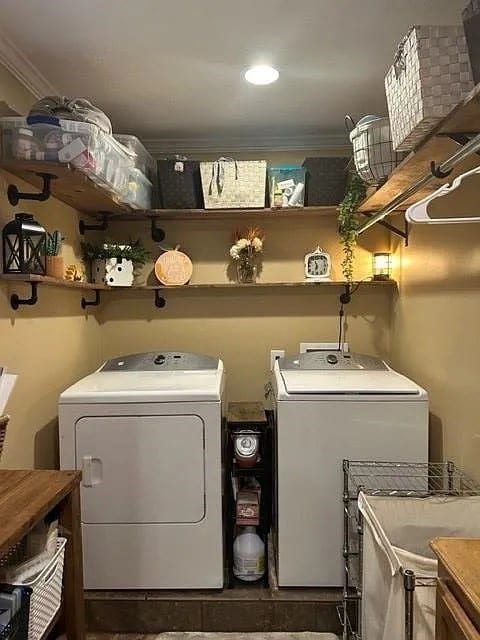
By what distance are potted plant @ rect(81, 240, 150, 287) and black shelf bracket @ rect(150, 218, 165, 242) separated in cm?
21

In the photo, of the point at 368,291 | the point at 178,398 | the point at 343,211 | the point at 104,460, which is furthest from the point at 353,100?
the point at 104,460

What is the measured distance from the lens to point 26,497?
1.48 meters

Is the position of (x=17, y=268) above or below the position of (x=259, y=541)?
above

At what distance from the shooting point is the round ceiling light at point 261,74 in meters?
2.25

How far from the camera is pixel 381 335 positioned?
129 inches

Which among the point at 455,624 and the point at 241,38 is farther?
the point at 241,38

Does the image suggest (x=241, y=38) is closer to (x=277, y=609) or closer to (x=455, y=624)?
(x=455, y=624)

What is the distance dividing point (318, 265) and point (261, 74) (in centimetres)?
117

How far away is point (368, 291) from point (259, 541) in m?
1.59

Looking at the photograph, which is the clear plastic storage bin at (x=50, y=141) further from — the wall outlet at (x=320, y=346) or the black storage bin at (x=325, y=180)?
the wall outlet at (x=320, y=346)

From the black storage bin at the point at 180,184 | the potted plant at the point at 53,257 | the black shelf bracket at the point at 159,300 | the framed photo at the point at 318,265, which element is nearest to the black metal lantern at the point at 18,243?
the potted plant at the point at 53,257

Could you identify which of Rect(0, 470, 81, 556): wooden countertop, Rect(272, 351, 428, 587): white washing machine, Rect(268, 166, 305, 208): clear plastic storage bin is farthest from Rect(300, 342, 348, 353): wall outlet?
Rect(0, 470, 81, 556): wooden countertop

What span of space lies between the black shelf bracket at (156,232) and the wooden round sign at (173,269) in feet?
0.48

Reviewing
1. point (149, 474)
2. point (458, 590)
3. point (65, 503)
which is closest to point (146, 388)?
point (149, 474)
